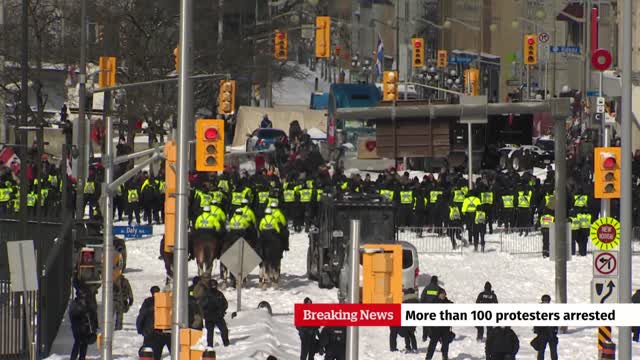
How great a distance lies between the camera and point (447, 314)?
18.9 meters

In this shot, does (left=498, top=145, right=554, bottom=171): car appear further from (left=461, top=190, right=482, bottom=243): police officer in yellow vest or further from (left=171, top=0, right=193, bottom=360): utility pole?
(left=171, top=0, right=193, bottom=360): utility pole

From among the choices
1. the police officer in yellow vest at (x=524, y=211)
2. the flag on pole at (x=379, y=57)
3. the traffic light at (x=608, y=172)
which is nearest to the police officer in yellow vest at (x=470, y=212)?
the police officer in yellow vest at (x=524, y=211)

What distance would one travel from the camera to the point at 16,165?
158 feet

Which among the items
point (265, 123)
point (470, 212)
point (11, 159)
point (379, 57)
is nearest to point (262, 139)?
point (265, 123)

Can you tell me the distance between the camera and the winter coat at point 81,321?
30531 mm

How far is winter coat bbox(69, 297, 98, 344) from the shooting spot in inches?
1202

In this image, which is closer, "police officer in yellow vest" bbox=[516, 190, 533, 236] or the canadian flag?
"police officer in yellow vest" bbox=[516, 190, 533, 236]

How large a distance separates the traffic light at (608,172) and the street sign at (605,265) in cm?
97

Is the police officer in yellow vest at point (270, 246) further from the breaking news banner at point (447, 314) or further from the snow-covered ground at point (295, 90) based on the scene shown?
the snow-covered ground at point (295, 90)

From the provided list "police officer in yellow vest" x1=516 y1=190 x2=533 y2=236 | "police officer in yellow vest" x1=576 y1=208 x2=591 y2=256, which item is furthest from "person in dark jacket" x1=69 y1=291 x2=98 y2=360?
"police officer in yellow vest" x1=516 y1=190 x2=533 y2=236

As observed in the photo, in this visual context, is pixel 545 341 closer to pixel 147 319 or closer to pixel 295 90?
pixel 147 319

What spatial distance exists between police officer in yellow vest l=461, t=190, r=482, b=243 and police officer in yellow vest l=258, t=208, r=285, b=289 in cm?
757

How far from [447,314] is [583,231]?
26551 millimetres

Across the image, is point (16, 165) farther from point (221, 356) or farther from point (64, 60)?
point (64, 60)
